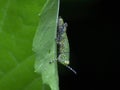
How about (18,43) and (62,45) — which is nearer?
(18,43)

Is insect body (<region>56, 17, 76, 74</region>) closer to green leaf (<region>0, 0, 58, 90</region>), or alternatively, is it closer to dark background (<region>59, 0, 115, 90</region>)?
green leaf (<region>0, 0, 58, 90</region>)

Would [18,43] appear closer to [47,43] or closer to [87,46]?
[47,43]

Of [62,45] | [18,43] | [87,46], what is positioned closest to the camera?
[18,43]

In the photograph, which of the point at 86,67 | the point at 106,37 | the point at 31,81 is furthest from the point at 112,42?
the point at 31,81

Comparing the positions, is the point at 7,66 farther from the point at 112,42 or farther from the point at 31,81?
→ the point at 112,42

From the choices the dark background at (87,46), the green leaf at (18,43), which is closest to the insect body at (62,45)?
the green leaf at (18,43)

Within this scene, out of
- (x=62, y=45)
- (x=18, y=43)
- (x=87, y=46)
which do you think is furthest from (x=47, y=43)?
(x=87, y=46)

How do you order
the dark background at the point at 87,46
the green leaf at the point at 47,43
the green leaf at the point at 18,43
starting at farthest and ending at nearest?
the dark background at the point at 87,46 < the green leaf at the point at 18,43 < the green leaf at the point at 47,43

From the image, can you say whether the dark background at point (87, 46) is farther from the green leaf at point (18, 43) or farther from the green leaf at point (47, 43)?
the green leaf at point (47, 43)
